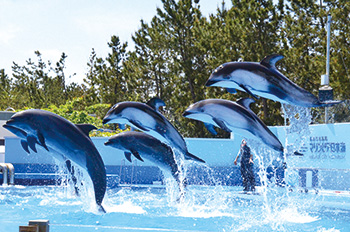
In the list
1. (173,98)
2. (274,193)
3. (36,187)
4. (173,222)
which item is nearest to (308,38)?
(173,98)

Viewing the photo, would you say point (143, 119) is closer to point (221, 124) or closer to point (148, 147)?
point (148, 147)

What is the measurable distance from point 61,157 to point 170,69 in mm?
21800

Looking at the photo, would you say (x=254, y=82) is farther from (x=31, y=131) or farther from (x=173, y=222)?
(x=31, y=131)

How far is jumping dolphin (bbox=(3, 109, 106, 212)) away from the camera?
8.56m

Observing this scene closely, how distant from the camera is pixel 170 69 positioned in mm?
31375

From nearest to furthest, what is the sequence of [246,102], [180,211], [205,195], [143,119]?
[246,102] → [143,119] → [180,211] → [205,195]

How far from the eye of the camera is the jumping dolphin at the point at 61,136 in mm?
8562

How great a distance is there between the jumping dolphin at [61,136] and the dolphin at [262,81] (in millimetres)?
2719

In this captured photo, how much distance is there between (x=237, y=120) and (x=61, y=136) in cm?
306

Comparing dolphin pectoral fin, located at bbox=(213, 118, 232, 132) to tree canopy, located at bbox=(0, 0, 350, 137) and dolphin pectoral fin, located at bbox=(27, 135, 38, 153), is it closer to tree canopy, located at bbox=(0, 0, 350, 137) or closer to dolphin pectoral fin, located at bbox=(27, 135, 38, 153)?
dolphin pectoral fin, located at bbox=(27, 135, 38, 153)

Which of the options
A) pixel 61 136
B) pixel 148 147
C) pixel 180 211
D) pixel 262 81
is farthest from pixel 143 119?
pixel 262 81

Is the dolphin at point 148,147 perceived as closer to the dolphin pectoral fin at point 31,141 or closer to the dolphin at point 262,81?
the dolphin pectoral fin at point 31,141

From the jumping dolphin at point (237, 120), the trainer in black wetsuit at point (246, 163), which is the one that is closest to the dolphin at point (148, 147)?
the jumping dolphin at point (237, 120)

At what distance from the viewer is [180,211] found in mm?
10742
